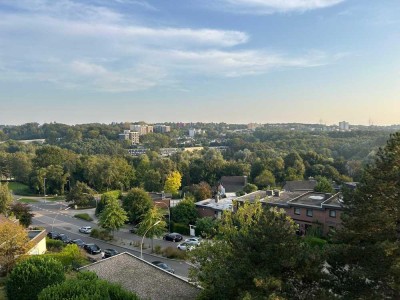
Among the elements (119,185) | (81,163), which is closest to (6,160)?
(81,163)

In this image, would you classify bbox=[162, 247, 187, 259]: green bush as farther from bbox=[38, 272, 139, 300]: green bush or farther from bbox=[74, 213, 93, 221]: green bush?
bbox=[74, 213, 93, 221]: green bush

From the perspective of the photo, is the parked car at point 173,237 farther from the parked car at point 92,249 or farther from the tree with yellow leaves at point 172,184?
the tree with yellow leaves at point 172,184

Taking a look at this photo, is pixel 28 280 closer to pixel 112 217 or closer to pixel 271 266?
pixel 271 266

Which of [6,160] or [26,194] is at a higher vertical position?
[6,160]

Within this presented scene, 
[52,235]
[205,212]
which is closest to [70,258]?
[52,235]

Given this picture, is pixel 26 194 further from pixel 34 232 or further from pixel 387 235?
pixel 387 235

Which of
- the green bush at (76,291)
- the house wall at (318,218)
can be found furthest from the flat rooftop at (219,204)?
the green bush at (76,291)

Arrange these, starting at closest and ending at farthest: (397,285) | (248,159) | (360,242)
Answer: (397,285) → (360,242) → (248,159)
